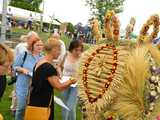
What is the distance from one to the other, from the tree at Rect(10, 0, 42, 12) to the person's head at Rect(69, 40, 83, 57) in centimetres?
5673

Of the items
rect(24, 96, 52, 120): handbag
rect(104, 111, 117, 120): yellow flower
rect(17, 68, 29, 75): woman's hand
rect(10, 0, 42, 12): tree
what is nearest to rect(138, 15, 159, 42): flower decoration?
rect(104, 111, 117, 120): yellow flower

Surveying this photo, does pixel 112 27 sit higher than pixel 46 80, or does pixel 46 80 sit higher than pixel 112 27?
pixel 112 27

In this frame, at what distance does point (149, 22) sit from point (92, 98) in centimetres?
72

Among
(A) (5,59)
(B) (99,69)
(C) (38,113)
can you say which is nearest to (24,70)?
(C) (38,113)

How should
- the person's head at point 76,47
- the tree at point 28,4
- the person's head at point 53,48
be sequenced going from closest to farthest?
the person's head at point 53,48 < the person's head at point 76,47 < the tree at point 28,4

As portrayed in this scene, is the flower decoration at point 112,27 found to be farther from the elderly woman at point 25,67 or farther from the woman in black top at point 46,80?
the elderly woman at point 25,67

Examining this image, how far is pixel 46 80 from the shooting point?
5.39m

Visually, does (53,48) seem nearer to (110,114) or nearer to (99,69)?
(99,69)

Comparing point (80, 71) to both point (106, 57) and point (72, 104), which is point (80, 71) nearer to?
point (106, 57)

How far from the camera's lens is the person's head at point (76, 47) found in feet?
23.7

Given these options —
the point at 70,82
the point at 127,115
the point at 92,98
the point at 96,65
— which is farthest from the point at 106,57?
the point at 70,82

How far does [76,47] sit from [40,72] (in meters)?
1.99

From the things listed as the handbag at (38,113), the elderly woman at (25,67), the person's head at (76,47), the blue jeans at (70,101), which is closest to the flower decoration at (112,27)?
the handbag at (38,113)

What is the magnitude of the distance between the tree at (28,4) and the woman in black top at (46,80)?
58553 mm
